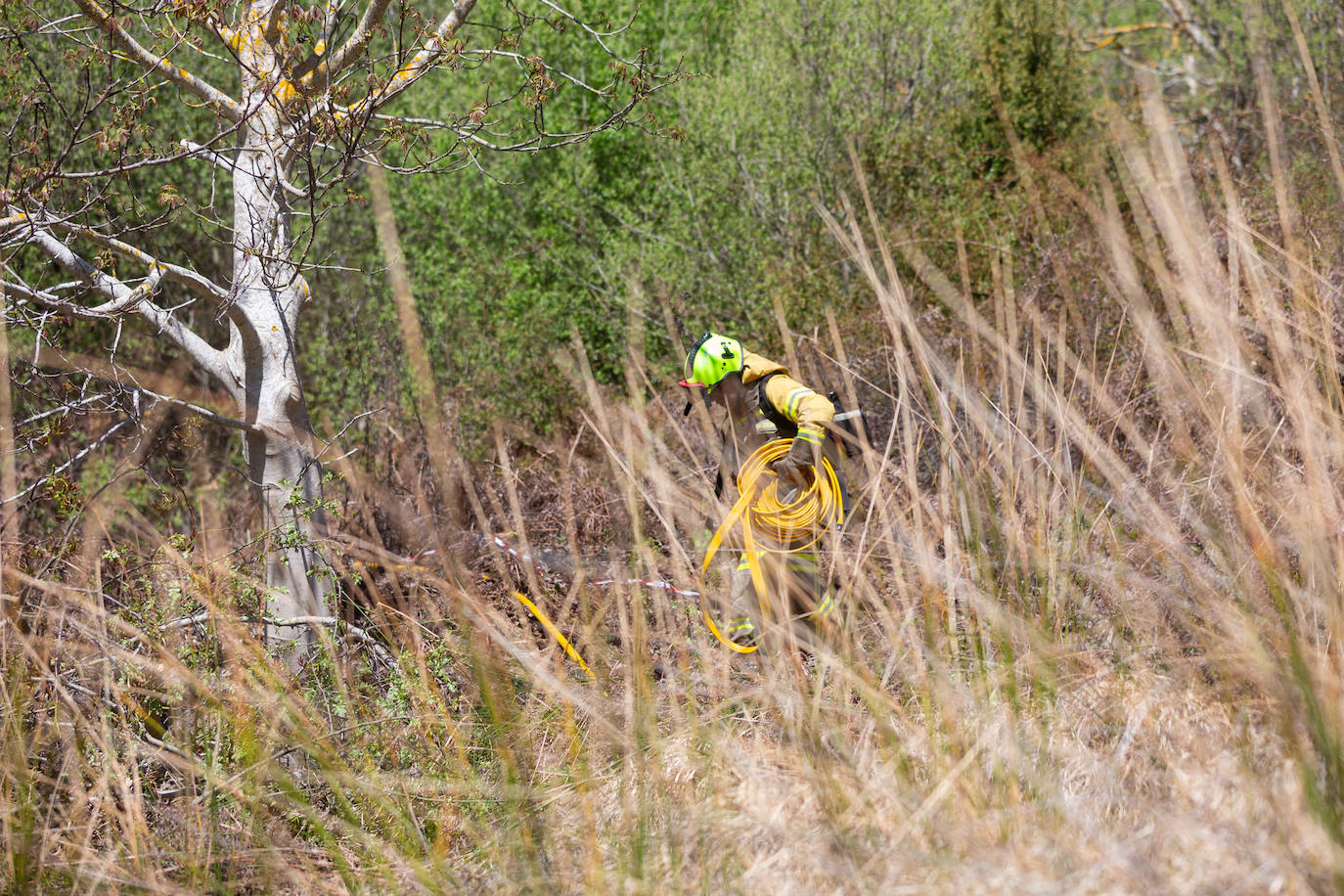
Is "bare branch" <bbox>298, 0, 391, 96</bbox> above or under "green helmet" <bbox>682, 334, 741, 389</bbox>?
above

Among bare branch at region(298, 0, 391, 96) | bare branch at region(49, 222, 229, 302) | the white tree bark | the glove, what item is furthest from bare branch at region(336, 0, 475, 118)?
the glove

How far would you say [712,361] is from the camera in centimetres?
505

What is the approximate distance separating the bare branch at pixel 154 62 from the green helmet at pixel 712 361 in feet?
7.52

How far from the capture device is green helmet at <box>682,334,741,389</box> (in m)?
5.05

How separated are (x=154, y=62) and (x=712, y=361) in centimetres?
269

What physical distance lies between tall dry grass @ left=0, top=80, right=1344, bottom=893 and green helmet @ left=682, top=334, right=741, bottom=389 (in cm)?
161

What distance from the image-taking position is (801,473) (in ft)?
16.0

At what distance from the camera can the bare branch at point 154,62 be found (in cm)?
388

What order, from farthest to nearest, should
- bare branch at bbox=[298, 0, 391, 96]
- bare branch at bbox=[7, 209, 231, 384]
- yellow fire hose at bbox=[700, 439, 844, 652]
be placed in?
yellow fire hose at bbox=[700, 439, 844, 652], bare branch at bbox=[298, 0, 391, 96], bare branch at bbox=[7, 209, 231, 384]

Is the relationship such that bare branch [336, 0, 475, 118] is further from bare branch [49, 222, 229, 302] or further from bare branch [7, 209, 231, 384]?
bare branch [7, 209, 231, 384]

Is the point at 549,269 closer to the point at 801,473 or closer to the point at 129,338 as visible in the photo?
the point at 129,338

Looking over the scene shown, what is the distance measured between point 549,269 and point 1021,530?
40.5ft

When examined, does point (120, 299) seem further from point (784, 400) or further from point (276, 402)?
point (784, 400)

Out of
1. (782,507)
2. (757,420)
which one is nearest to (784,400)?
(757,420)
